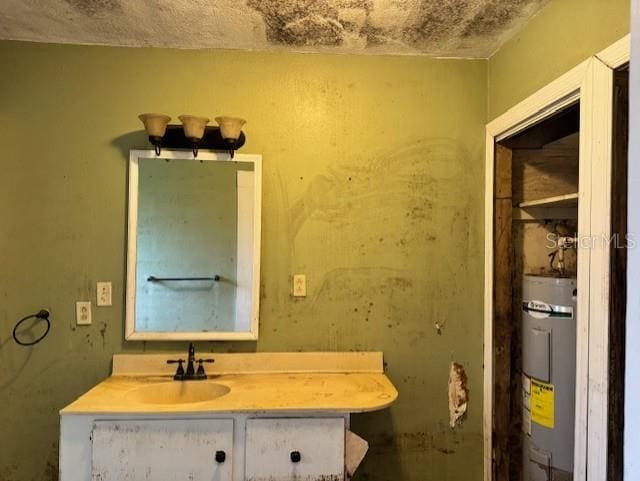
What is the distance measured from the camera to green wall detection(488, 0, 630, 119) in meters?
1.35

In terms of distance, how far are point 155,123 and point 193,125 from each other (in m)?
0.17

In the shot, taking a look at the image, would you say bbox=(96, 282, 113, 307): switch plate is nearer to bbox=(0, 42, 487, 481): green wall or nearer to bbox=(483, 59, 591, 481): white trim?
bbox=(0, 42, 487, 481): green wall

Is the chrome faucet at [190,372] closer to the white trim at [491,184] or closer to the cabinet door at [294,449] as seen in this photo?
the cabinet door at [294,449]

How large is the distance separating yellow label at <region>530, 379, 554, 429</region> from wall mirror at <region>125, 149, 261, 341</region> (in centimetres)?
129

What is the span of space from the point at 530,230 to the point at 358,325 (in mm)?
968

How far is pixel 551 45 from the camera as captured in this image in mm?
1657

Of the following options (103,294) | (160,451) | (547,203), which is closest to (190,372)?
(160,451)

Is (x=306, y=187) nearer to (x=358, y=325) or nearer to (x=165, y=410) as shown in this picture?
(x=358, y=325)

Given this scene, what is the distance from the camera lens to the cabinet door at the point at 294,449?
1675mm

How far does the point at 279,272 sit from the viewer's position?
7.13 feet

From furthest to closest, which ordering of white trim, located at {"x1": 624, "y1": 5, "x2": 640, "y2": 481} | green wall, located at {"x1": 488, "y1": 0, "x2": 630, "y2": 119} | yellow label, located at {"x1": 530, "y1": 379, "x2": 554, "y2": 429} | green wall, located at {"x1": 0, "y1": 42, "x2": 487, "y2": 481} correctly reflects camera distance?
green wall, located at {"x1": 0, "y1": 42, "x2": 487, "y2": 481} < yellow label, located at {"x1": 530, "y1": 379, "x2": 554, "y2": 429} < green wall, located at {"x1": 488, "y1": 0, "x2": 630, "y2": 119} < white trim, located at {"x1": 624, "y1": 5, "x2": 640, "y2": 481}

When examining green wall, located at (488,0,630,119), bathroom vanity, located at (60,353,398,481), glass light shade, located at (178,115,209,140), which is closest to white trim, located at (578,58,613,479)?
green wall, located at (488,0,630,119)

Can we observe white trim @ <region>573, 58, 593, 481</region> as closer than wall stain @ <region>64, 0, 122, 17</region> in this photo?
Yes

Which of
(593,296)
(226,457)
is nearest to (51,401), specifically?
(226,457)
